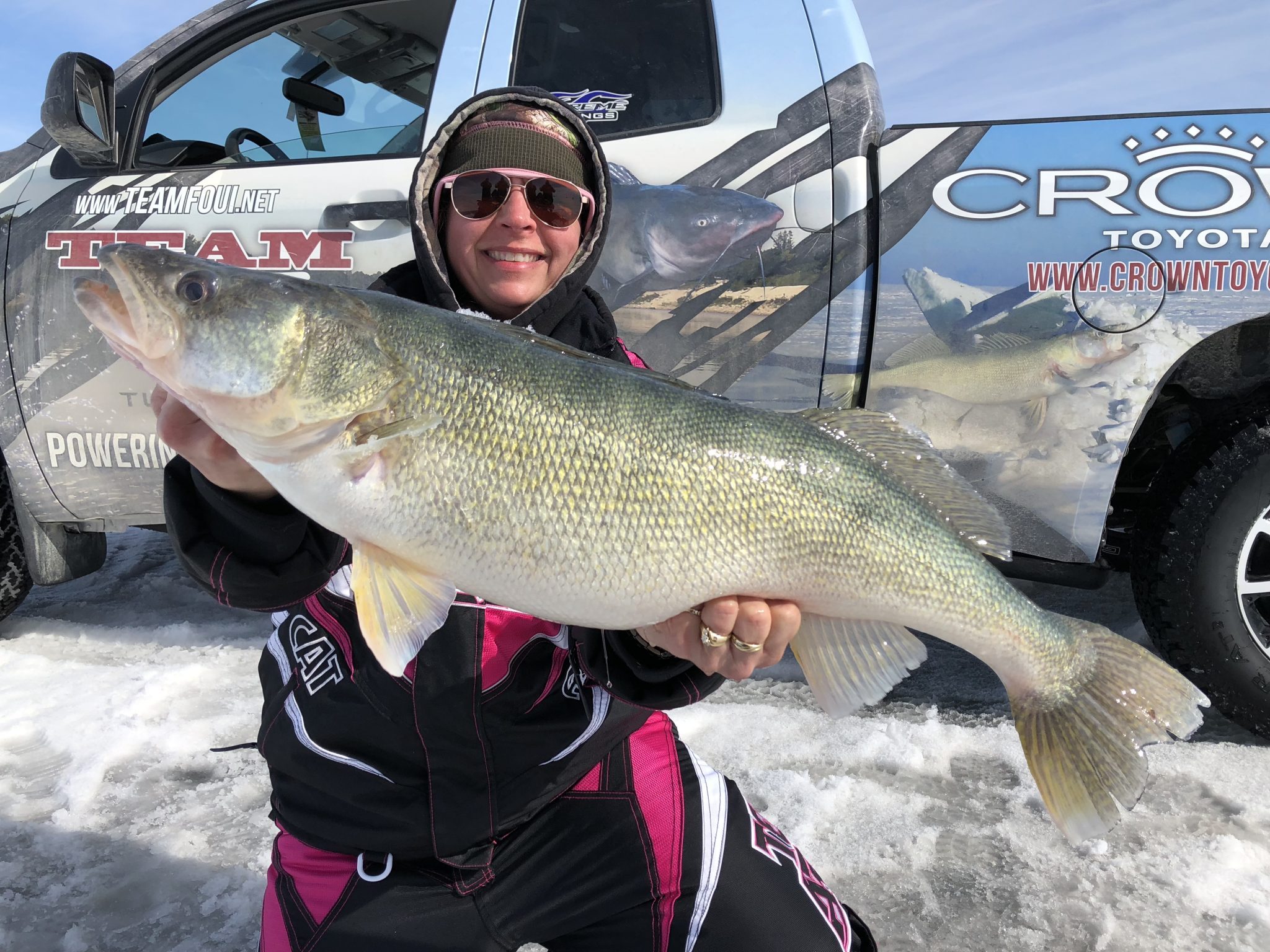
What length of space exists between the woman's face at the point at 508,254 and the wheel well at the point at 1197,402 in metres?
1.79

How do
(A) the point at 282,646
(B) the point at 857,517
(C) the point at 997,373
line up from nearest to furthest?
(B) the point at 857,517, (A) the point at 282,646, (C) the point at 997,373

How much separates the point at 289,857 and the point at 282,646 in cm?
41

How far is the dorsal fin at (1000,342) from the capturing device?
249cm

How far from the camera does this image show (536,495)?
4.57 feet

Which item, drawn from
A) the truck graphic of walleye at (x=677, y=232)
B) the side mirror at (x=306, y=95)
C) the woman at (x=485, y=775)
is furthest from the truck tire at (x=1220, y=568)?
the side mirror at (x=306, y=95)

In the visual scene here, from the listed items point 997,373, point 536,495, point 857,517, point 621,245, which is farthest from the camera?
point 621,245

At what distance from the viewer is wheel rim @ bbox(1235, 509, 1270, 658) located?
248 centimetres

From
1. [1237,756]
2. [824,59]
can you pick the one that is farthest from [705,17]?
[1237,756]

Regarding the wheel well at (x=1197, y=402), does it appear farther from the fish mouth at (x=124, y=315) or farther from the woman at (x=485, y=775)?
the fish mouth at (x=124, y=315)

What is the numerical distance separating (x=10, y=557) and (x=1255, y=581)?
431 centimetres

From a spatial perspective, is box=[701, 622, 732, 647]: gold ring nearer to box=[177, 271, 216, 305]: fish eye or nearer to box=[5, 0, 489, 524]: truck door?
box=[177, 271, 216, 305]: fish eye

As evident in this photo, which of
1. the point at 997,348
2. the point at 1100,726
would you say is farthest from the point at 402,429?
the point at 997,348

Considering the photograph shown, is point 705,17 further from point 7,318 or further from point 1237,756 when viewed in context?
point 1237,756

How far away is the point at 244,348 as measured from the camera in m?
1.35
